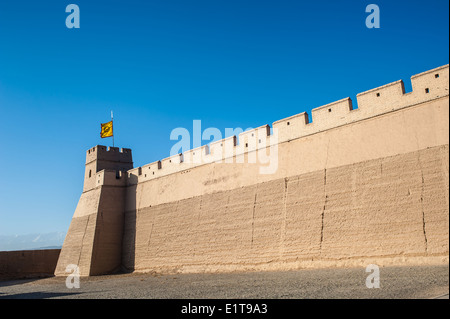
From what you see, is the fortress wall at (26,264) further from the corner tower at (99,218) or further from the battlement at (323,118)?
the battlement at (323,118)

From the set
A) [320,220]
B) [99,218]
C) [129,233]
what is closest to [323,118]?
[320,220]

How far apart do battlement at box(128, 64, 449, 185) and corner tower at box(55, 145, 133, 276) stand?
4.22 meters

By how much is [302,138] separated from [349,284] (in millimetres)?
8017

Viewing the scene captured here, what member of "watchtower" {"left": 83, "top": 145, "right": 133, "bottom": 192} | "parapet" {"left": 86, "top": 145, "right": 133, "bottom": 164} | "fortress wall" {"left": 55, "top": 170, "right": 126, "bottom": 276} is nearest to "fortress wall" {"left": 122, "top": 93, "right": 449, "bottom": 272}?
"fortress wall" {"left": 55, "top": 170, "right": 126, "bottom": 276}

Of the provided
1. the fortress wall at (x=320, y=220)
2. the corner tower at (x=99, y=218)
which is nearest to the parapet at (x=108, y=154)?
the corner tower at (x=99, y=218)

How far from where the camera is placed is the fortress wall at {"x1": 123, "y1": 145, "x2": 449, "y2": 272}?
11.6 m

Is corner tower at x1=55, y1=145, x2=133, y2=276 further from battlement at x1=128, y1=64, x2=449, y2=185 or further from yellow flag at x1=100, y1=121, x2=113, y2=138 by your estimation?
battlement at x1=128, y1=64, x2=449, y2=185

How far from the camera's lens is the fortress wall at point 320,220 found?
37.9 ft

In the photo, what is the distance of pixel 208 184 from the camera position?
742 inches

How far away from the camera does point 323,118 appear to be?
14992 millimetres
